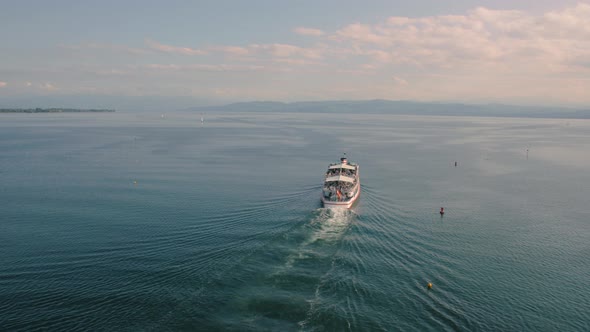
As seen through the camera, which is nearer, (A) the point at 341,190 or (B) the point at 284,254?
(B) the point at 284,254

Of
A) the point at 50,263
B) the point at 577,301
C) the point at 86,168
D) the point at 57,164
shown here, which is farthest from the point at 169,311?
the point at 57,164

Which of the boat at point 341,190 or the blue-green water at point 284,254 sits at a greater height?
the boat at point 341,190

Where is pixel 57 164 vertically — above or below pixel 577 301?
above

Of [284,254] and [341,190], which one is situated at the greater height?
[341,190]

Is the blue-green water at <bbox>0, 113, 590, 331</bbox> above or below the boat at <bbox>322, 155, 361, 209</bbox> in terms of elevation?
below

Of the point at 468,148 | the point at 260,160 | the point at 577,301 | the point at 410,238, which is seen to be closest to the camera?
the point at 577,301

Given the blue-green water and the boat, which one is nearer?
the blue-green water

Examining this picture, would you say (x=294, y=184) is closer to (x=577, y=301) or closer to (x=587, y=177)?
(x=577, y=301)

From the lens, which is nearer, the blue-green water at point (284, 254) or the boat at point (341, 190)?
the blue-green water at point (284, 254)
